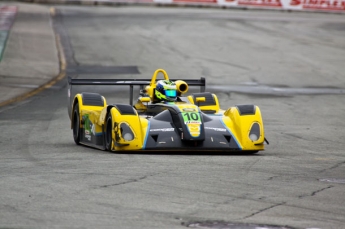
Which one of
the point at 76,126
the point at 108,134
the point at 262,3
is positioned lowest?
the point at 262,3

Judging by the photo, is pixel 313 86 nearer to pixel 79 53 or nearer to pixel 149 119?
pixel 79 53

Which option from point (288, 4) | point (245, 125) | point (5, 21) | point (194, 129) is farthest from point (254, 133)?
point (288, 4)

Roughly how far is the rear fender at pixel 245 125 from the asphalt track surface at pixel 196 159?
313 mm

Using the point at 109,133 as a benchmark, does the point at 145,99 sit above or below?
above

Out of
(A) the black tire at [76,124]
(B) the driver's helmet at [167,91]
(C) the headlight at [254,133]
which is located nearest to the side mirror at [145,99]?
(B) the driver's helmet at [167,91]

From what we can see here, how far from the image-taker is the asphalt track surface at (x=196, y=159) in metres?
8.80

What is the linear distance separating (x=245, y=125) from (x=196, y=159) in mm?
1365

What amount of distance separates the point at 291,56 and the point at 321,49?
3.08 meters

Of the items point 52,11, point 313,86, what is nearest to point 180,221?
point 313,86

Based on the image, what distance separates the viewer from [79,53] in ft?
113

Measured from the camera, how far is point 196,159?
12852 millimetres

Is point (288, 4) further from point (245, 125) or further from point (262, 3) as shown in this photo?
point (245, 125)

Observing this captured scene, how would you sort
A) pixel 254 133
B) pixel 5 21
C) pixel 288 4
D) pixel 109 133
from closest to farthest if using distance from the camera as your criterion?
1. pixel 254 133
2. pixel 109 133
3. pixel 5 21
4. pixel 288 4

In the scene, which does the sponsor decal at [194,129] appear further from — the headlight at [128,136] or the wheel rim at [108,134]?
the wheel rim at [108,134]
